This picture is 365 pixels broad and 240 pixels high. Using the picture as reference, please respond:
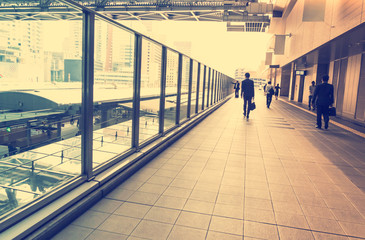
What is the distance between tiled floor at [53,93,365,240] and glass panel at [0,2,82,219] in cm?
62

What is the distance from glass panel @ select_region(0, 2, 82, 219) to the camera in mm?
2176

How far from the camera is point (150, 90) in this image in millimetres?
5051

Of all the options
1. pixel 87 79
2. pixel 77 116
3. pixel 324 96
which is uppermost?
pixel 87 79

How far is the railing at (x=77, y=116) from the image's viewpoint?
2395 mm

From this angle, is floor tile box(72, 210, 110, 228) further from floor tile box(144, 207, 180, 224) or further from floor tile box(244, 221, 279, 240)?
floor tile box(244, 221, 279, 240)

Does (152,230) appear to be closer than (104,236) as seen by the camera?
No

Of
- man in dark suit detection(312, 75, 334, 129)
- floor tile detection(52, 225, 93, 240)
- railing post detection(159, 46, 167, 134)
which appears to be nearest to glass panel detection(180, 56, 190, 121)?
railing post detection(159, 46, 167, 134)

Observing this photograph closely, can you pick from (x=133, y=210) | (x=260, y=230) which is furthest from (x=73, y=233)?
(x=260, y=230)

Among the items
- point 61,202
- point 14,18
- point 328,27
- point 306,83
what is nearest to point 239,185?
point 61,202

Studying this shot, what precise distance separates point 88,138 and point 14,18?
54.4 inches

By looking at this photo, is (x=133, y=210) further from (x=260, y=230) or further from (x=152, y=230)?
(x=260, y=230)

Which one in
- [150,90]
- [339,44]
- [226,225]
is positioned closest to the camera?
[226,225]

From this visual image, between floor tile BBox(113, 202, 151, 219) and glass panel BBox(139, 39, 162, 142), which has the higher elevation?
glass panel BBox(139, 39, 162, 142)

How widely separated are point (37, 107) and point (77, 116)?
537 mm
